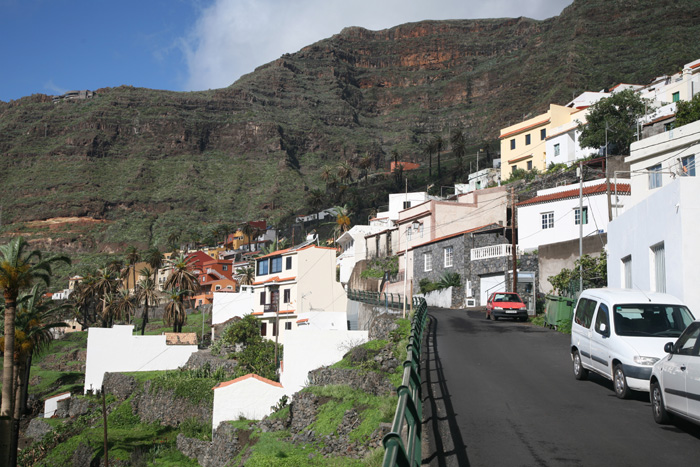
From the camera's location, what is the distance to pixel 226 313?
63.4 m

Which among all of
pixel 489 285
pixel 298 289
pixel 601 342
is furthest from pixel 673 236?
pixel 298 289

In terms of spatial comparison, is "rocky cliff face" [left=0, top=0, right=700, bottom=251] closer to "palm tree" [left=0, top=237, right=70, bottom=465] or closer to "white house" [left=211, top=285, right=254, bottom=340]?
"white house" [left=211, top=285, right=254, bottom=340]

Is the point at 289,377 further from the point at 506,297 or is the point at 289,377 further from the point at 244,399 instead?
the point at 506,297

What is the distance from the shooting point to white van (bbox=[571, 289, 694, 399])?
11883 mm

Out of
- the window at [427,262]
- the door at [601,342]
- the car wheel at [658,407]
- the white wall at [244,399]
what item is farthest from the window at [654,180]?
the car wheel at [658,407]

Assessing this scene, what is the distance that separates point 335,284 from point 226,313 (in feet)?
44.0

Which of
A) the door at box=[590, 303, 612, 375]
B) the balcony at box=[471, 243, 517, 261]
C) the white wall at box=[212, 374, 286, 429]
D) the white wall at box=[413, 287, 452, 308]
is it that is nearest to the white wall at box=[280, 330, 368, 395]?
the white wall at box=[212, 374, 286, 429]

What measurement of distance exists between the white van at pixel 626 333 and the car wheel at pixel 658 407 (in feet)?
4.08

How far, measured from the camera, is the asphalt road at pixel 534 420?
8438mm

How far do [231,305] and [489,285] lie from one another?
96.2 ft

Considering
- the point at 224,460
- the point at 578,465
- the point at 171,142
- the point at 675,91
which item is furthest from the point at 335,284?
the point at 171,142

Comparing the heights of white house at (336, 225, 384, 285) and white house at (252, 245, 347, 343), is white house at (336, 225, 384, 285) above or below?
above

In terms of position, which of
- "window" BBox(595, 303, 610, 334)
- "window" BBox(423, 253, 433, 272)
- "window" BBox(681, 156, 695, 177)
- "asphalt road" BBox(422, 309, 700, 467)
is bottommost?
"asphalt road" BBox(422, 309, 700, 467)

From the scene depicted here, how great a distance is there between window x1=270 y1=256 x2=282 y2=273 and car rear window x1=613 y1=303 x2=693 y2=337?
4596 centimetres
